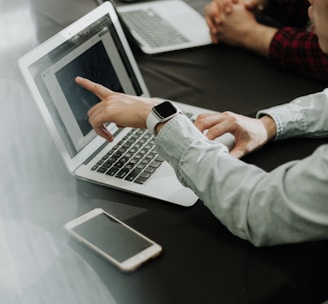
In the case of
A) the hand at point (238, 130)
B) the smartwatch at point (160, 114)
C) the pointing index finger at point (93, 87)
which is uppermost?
the pointing index finger at point (93, 87)

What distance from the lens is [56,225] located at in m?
0.60

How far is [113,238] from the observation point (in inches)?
29.8

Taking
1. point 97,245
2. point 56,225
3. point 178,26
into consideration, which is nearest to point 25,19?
point 56,225

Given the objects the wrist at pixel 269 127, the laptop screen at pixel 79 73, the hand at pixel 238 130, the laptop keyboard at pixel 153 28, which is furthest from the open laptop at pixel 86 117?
the laptop keyboard at pixel 153 28

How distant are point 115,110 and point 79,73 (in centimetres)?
11

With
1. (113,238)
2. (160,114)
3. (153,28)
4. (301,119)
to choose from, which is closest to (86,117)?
(160,114)

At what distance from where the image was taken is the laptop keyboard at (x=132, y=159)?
2.96 feet

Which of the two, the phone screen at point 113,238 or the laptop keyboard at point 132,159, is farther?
the laptop keyboard at point 132,159

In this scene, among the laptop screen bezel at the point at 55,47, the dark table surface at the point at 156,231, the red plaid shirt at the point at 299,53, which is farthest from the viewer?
the red plaid shirt at the point at 299,53

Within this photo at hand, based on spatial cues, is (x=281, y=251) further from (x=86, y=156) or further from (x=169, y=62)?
(x=169, y=62)

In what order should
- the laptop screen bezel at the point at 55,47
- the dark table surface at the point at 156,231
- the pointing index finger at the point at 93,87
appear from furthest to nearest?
1. the pointing index finger at the point at 93,87
2. the laptop screen bezel at the point at 55,47
3. the dark table surface at the point at 156,231

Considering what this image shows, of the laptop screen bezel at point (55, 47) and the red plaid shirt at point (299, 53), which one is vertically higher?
the laptop screen bezel at point (55, 47)

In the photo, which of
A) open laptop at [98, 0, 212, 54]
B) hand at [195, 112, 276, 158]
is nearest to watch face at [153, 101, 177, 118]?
hand at [195, 112, 276, 158]

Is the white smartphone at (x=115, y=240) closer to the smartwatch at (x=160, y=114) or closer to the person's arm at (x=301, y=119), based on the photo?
the smartwatch at (x=160, y=114)
